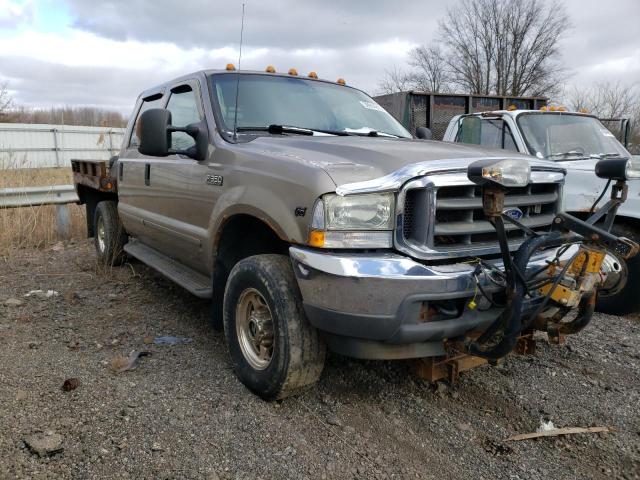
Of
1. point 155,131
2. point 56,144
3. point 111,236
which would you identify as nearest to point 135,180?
point 111,236

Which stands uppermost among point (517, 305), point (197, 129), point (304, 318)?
point (197, 129)

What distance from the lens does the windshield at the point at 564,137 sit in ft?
18.7

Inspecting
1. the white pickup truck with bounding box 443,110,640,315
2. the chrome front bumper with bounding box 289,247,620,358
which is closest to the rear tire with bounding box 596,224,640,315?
the white pickup truck with bounding box 443,110,640,315

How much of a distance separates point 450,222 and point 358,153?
61 centimetres

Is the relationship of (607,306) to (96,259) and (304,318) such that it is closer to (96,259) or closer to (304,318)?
(304,318)

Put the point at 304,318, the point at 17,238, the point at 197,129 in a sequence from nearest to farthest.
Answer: the point at 304,318 → the point at 197,129 → the point at 17,238

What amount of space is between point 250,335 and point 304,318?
58 cm

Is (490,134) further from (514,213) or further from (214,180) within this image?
(214,180)

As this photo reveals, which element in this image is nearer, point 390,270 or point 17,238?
point 390,270

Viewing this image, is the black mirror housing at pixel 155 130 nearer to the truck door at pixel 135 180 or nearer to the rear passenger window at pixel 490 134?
the truck door at pixel 135 180

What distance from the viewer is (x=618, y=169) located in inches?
109

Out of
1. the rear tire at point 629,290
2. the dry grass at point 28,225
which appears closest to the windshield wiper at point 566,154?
the rear tire at point 629,290

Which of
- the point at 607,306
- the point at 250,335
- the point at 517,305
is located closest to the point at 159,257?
the point at 250,335

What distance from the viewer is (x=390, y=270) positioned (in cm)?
248
